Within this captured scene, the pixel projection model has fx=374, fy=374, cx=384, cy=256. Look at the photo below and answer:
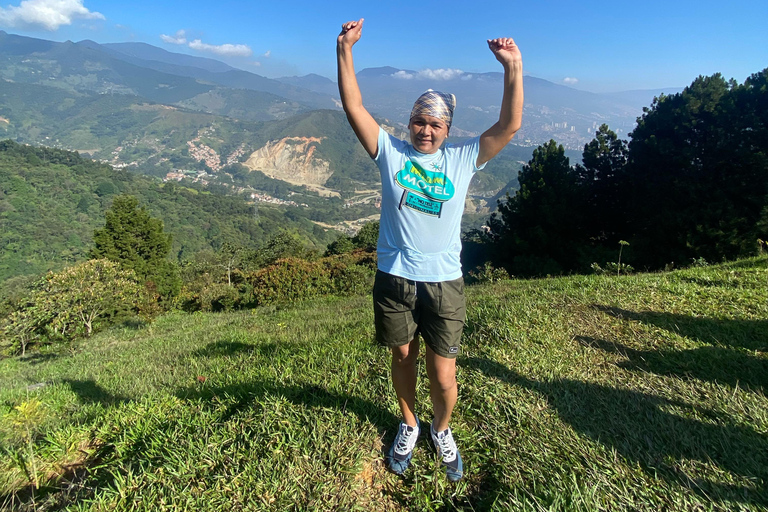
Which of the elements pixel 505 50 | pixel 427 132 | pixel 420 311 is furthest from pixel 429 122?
pixel 420 311

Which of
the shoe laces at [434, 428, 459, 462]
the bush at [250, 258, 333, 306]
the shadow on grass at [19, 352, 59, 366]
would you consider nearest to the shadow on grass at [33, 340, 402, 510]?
the shoe laces at [434, 428, 459, 462]

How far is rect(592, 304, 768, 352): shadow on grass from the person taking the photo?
323cm

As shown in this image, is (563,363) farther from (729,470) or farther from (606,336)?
(729,470)

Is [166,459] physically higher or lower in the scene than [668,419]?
lower

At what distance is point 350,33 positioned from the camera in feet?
6.07

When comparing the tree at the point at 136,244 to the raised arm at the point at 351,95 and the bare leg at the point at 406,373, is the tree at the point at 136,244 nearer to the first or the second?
the bare leg at the point at 406,373

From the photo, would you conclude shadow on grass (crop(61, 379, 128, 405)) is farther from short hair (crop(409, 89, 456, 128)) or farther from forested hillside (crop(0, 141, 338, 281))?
forested hillside (crop(0, 141, 338, 281))

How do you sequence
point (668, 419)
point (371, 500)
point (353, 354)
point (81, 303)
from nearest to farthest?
point (371, 500), point (668, 419), point (353, 354), point (81, 303)

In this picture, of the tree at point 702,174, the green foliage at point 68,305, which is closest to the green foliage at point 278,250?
the green foliage at point 68,305

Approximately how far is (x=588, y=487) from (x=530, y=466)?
0.28 meters

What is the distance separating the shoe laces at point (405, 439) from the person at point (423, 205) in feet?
1.28

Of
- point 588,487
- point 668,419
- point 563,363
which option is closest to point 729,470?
point 668,419

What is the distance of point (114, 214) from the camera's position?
2900cm

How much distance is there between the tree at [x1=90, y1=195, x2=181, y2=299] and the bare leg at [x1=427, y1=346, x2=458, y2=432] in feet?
100
